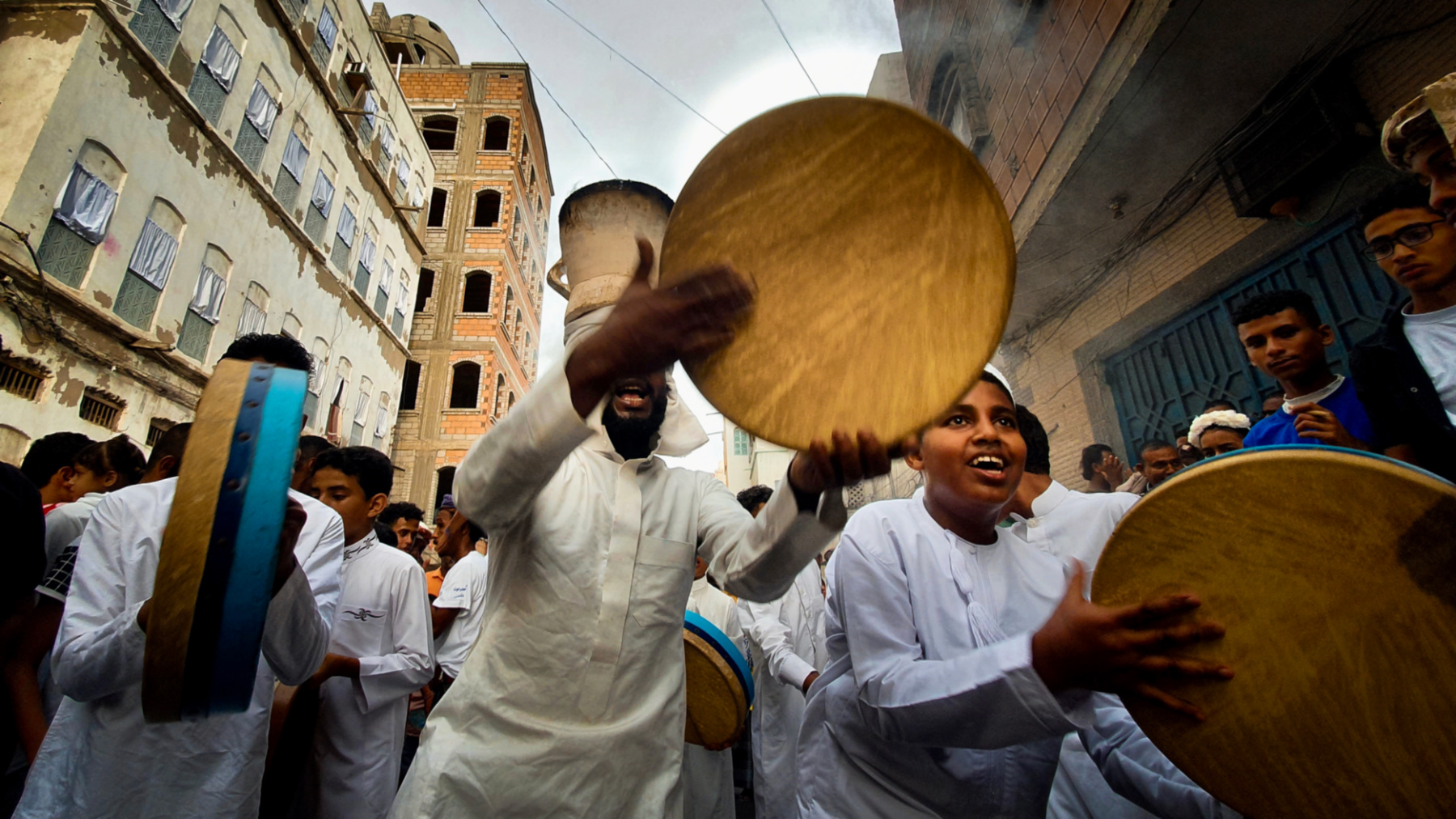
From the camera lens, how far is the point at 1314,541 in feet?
3.29

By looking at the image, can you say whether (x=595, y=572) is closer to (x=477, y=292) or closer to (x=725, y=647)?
(x=725, y=647)

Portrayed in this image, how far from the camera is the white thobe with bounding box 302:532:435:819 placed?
260 centimetres

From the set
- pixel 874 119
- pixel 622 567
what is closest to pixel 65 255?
pixel 622 567

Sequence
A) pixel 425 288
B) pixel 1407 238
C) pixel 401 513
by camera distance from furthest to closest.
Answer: pixel 425 288 → pixel 401 513 → pixel 1407 238

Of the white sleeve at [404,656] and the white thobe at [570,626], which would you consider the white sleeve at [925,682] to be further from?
the white sleeve at [404,656]

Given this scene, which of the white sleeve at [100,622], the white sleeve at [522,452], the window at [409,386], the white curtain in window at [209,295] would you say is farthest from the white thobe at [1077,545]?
the window at [409,386]

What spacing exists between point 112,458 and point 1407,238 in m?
5.33

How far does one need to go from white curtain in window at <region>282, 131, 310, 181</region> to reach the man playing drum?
1432cm

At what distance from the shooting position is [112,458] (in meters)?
3.14

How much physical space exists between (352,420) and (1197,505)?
1740 centimetres

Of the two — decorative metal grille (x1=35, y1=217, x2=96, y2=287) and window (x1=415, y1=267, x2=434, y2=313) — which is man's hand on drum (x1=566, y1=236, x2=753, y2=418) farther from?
window (x1=415, y1=267, x2=434, y2=313)

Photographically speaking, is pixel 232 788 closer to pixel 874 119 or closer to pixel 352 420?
pixel 874 119

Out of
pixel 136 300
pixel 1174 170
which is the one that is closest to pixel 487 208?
pixel 136 300

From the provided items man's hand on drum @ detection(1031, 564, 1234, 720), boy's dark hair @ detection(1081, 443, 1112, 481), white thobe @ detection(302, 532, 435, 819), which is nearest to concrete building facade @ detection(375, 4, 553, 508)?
white thobe @ detection(302, 532, 435, 819)
